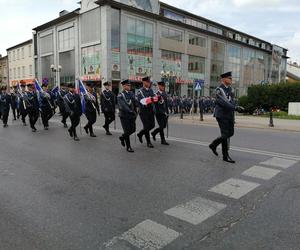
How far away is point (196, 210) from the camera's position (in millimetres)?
4207

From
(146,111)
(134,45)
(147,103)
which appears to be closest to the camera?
(147,103)

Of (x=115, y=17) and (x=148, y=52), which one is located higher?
(x=115, y=17)

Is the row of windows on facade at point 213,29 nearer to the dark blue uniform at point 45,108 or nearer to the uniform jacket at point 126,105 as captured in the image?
the dark blue uniform at point 45,108

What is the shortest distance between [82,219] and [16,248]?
862 millimetres

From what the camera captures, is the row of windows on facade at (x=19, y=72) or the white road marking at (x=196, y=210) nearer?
the white road marking at (x=196, y=210)

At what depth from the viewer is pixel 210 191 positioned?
196 inches

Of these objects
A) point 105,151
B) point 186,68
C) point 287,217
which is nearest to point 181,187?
point 287,217

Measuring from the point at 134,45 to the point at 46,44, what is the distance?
15912 millimetres

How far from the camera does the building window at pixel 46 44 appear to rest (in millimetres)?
46062

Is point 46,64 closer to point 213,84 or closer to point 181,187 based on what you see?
point 213,84

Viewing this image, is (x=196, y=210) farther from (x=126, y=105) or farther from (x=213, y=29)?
(x=213, y=29)

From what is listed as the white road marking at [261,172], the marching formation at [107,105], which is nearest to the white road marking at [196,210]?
the white road marking at [261,172]

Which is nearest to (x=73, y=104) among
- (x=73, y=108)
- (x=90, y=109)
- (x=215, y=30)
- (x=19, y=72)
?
(x=73, y=108)

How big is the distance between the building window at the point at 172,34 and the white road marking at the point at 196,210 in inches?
1577
